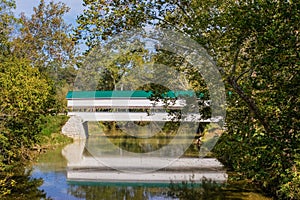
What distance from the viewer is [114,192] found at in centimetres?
940

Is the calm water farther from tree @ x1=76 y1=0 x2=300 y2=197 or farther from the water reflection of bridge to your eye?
tree @ x1=76 y1=0 x2=300 y2=197

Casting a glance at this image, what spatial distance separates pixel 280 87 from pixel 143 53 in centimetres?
286

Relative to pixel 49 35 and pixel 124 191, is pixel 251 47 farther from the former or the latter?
pixel 49 35

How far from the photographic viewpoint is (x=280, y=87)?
4777 millimetres

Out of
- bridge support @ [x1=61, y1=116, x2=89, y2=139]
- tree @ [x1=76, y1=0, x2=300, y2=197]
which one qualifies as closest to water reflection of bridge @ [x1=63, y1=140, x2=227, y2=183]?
tree @ [x1=76, y1=0, x2=300, y2=197]

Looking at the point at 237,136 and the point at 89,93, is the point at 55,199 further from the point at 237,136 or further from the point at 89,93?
the point at 89,93

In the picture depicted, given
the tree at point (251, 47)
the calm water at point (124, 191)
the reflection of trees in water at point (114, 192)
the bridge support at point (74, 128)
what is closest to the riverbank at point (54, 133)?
the bridge support at point (74, 128)

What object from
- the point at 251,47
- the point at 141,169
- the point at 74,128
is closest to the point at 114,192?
the point at 141,169

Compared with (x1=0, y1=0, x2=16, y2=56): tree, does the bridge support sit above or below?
below

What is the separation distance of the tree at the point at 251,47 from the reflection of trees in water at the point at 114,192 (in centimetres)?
337

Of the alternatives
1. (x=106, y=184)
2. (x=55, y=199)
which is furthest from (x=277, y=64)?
(x=106, y=184)

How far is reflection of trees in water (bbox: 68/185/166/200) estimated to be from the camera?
356 inches

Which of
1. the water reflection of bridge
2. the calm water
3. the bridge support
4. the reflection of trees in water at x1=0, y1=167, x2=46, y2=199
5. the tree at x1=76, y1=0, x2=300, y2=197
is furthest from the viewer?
the bridge support

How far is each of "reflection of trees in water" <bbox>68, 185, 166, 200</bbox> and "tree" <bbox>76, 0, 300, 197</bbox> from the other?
3365mm
